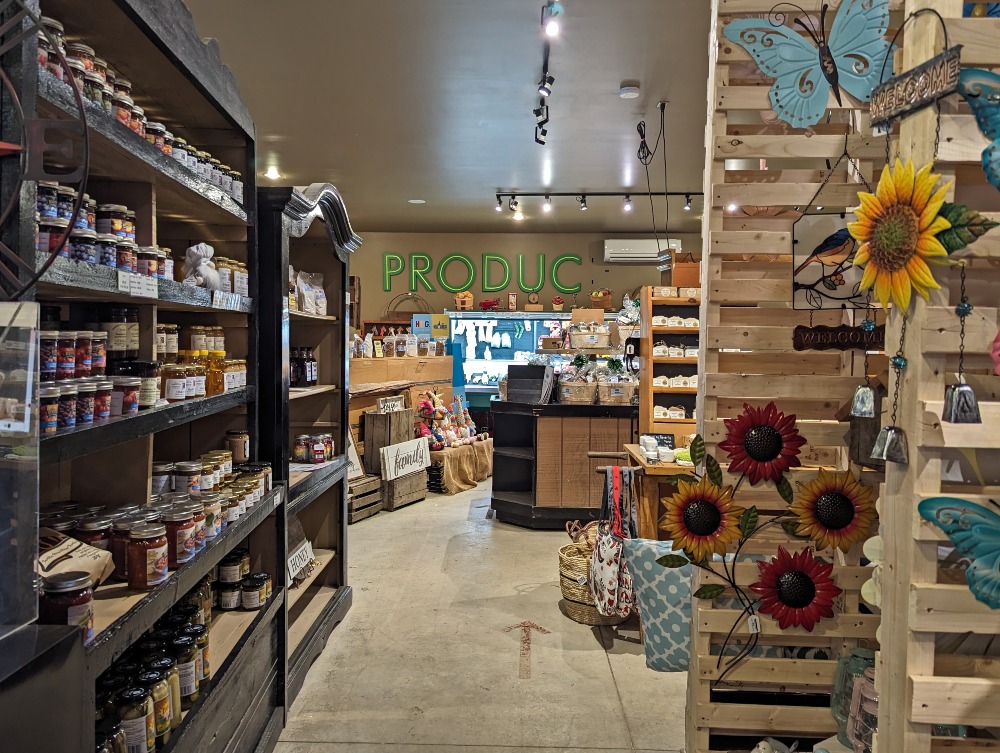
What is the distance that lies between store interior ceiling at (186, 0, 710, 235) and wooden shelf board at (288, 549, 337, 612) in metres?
3.11

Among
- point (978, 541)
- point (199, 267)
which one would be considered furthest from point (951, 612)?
point (199, 267)

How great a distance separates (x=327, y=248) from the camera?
13.8ft

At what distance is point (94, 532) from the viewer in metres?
1.91

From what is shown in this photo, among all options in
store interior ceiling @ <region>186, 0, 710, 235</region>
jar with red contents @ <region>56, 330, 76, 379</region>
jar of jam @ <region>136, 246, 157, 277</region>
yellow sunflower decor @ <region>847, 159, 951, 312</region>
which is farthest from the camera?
store interior ceiling @ <region>186, 0, 710, 235</region>

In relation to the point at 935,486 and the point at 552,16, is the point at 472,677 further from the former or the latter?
the point at 552,16

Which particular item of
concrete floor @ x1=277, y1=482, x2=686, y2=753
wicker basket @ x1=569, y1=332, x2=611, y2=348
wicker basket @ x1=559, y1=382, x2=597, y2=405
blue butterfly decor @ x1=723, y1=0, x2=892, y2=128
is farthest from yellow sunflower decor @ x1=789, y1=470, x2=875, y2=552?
wicker basket @ x1=569, y1=332, x2=611, y2=348

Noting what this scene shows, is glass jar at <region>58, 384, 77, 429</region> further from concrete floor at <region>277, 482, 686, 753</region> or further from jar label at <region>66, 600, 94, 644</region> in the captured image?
concrete floor at <region>277, 482, 686, 753</region>

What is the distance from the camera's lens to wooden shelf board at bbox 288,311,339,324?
3499 mm

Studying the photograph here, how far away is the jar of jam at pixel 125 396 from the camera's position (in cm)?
180

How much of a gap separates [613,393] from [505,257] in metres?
5.89

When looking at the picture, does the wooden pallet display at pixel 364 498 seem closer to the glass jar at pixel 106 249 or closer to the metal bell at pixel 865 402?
the glass jar at pixel 106 249

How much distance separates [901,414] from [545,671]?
262 centimetres

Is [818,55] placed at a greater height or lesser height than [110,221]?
greater

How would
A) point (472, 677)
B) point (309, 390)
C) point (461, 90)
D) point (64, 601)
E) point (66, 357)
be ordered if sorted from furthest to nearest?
point (461, 90)
point (309, 390)
point (472, 677)
point (66, 357)
point (64, 601)
